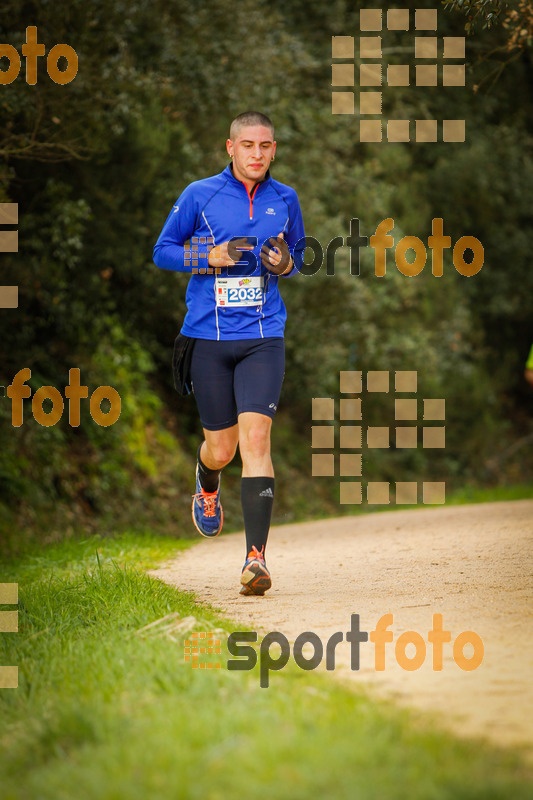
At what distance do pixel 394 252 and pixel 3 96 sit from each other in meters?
10.9

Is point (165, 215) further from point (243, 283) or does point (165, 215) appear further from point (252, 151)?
point (243, 283)

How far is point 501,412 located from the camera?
81.3 ft

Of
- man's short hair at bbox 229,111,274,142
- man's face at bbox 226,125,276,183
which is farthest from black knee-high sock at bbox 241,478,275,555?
man's short hair at bbox 229,111,274,142

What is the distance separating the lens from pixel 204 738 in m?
2.58

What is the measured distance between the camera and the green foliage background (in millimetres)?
9812

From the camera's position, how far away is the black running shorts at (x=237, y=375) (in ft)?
17.0

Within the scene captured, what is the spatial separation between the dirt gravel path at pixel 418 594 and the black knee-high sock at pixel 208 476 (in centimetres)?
58

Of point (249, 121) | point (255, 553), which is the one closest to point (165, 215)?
point (249, 121)

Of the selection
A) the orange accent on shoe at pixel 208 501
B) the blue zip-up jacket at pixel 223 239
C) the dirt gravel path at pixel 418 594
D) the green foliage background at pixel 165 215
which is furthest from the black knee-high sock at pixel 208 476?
the green foliage background at pixel 165 215

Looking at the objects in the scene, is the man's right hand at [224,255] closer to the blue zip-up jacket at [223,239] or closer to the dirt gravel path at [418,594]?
the blue zip-up jacket at [223,239]

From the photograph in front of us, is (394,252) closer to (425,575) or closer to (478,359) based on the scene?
(478,359)

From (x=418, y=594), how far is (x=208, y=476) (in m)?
1.77

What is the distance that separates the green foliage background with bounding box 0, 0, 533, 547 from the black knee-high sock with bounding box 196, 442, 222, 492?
3446 millimetres

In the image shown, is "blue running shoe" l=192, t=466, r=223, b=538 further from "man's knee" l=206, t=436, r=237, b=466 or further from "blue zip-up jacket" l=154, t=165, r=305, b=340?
"blue zip-up jacket" l=154, t=165, r=305, b=340
